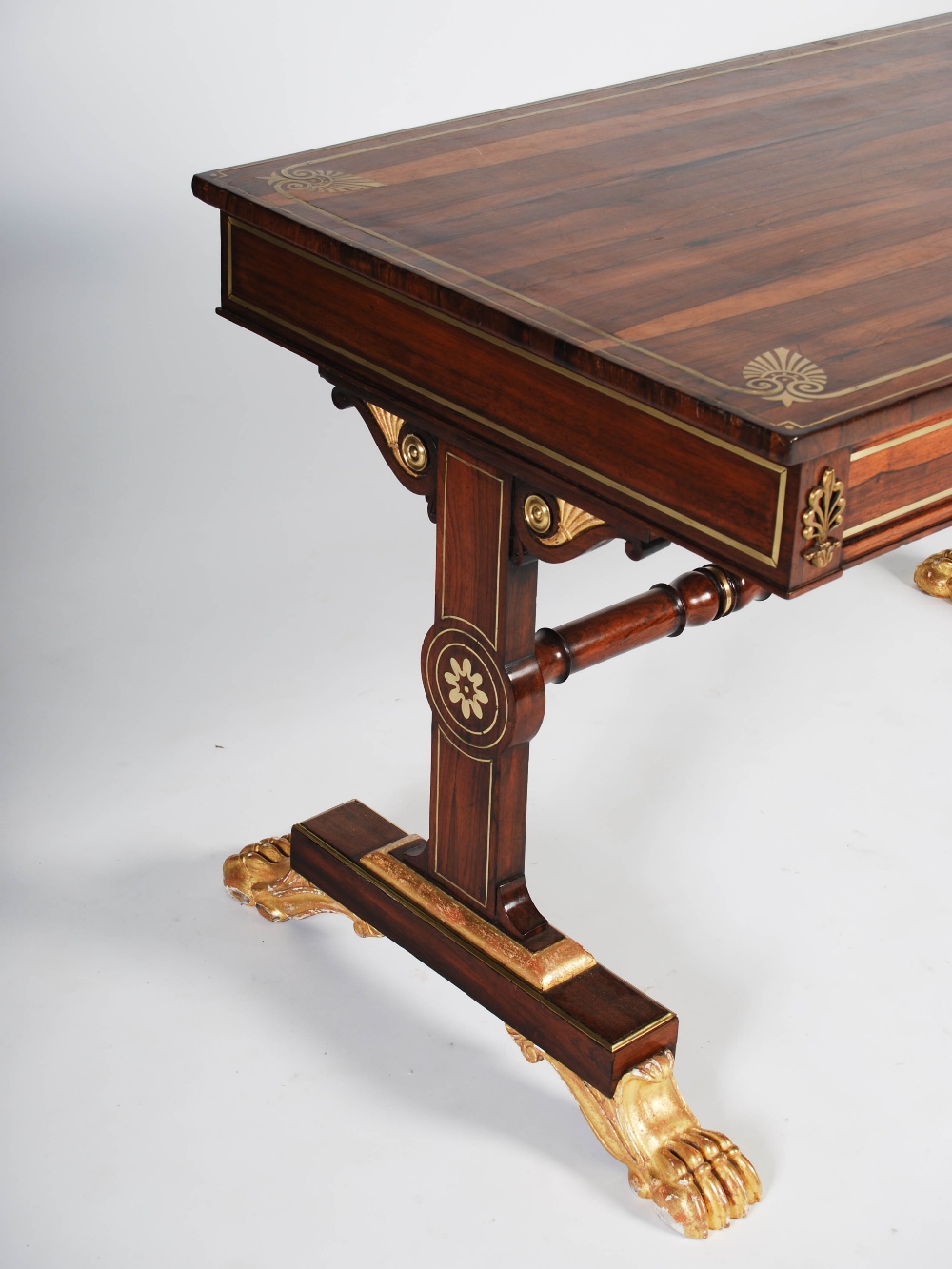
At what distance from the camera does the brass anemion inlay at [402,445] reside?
2322 millimetres

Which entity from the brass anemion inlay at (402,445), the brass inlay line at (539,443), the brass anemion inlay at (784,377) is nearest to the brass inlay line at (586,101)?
the brass inlay line at (539,443)

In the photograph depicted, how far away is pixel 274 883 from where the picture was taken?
2.74 meters

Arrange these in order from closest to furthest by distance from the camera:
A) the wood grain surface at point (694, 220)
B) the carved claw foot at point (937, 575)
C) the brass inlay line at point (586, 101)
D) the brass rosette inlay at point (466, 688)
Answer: the wood grain surface at point (694, 220)
the brass rosette inlay at point (466, 688)
the brass inlay line at point (586, 101)
the carved claw foot at point (937, 575)

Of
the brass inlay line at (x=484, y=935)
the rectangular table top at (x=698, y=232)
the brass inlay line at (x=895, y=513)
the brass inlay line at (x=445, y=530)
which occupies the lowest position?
the brass inlay line at (x=484, y=935)

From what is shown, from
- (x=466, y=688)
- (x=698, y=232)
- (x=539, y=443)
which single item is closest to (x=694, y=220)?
(x=698, y=232)

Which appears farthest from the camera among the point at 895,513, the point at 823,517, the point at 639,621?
the point at 639,621

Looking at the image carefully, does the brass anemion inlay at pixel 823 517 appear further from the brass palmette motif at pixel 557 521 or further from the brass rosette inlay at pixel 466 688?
the brass rosette inlay at pixel 466 688

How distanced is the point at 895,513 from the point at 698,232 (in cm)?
52

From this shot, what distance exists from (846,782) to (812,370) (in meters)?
1.34

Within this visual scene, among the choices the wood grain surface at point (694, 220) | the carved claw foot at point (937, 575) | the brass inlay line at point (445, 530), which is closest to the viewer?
the wood grain surface at point (694, 220)

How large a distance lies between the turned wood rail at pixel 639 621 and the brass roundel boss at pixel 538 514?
206 millimetres

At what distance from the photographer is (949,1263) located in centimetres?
217

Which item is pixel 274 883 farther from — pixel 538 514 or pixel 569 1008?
pixel 538 514

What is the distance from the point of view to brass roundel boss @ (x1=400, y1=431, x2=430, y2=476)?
2.32m
